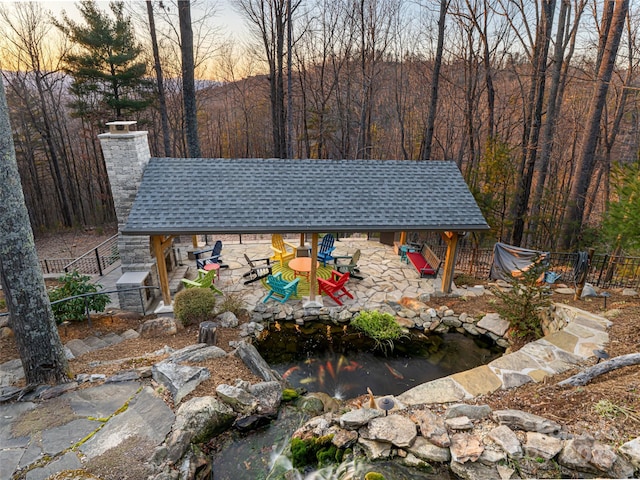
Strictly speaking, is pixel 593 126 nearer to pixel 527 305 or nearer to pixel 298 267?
pixel 527 305

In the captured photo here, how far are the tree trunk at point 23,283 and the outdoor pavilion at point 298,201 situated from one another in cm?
287

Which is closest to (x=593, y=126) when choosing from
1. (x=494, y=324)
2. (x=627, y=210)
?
(x=627, y=210)

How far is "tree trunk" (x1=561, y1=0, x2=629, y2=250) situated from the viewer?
941 centimetres

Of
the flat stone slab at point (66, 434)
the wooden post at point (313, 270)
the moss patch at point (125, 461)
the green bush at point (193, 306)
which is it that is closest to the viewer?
the moss patch at point (125, 461)

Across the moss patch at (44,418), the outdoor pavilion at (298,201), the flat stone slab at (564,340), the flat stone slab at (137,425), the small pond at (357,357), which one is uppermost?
the outdoor pavilion at (298,201)

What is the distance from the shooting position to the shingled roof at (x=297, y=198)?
7.58 metres

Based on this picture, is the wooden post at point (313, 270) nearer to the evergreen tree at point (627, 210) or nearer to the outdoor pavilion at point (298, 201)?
the outdoor pavilion at point (298, 201)

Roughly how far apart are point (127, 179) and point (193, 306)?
3479mm

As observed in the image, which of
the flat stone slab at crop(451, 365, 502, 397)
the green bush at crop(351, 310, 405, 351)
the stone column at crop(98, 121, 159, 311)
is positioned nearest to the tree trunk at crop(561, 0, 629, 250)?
the green bush at crop(351, 310, 405, 351)

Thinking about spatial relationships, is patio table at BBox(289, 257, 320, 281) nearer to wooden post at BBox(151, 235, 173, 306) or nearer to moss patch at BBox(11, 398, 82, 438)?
wooden post at BBox(151, 235, 173, 306)

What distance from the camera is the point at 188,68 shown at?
11422mm

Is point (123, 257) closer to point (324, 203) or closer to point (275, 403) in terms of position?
point (324, 203)

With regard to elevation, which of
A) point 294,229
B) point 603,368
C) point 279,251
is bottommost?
point 279,251

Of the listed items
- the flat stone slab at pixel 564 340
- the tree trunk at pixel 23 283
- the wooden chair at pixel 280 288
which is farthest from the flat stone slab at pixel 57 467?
the flat stone slab at pixel 564 340
